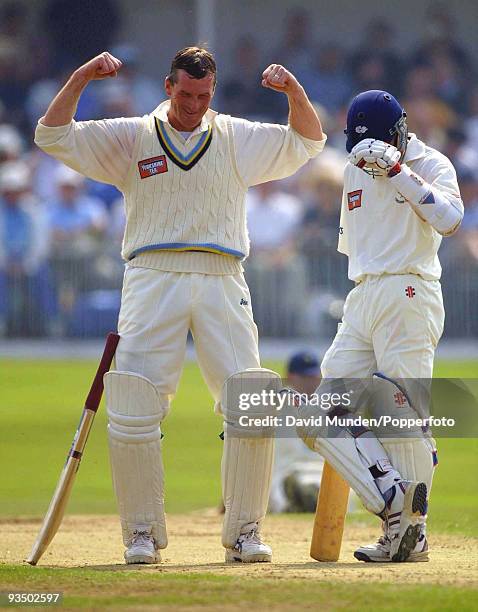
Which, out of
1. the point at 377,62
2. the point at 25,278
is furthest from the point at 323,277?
the point at 377,62

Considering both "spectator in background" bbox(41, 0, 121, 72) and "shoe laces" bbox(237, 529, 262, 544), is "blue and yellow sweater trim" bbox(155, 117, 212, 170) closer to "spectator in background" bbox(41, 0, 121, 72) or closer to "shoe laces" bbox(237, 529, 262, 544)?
"shoe laces" bbox(237, 529, 262, 544)

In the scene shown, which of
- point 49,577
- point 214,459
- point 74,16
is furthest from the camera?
point 74,16

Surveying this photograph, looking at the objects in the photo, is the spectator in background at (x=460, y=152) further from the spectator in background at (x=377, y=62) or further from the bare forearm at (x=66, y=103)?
the bare forearm at (x=66, y=103)

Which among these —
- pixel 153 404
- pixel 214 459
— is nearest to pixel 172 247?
pixel 153 404

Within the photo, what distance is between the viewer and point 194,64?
5.98 meters

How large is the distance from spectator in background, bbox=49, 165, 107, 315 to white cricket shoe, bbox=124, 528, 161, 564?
9.59m

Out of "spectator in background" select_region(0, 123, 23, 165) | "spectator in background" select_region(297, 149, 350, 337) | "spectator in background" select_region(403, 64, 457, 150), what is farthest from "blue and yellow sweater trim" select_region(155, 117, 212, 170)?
"spectator in background" select_region(403, 64, 457, 150)

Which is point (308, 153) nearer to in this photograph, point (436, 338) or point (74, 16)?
point (436, 338)

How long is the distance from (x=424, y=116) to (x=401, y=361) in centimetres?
1330

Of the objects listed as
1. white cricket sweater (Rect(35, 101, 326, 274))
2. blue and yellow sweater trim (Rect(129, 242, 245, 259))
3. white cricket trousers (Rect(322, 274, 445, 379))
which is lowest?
white cricket trousers (Rect(322, 274, 445, 379))

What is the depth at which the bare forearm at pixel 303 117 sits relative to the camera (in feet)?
20.2

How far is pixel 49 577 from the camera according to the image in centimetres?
528

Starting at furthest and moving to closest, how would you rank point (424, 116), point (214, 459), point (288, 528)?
point (424, 116), point (214, 459), point (288, 528)

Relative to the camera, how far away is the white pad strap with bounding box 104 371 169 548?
5820mm
